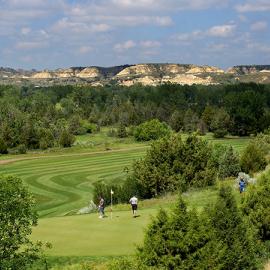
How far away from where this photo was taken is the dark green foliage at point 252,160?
5306cm

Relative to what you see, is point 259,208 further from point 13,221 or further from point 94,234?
point 13,221

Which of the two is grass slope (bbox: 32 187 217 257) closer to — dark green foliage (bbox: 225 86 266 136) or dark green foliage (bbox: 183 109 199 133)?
dark green foliage (bbox: 225 86 266 136)

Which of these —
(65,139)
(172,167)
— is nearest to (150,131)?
(65,139)

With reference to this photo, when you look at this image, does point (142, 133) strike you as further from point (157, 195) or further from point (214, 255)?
point (214, 255)

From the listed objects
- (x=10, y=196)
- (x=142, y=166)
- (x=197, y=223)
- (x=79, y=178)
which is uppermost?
(x=10, y=196)

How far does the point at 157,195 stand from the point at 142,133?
71.2 metres

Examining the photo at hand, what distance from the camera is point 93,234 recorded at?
25812 millimetres

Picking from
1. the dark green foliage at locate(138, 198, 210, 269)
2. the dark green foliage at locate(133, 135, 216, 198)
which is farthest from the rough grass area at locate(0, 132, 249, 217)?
the dark green foliage at locate(138, 198, 210, 269)

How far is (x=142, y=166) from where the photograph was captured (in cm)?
4681

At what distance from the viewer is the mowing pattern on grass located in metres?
52.6

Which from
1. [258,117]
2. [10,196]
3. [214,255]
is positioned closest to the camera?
[10,196]

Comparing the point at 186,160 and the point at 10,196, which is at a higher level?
the point at 10,196

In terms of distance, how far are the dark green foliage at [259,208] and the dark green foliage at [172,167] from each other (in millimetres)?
21297

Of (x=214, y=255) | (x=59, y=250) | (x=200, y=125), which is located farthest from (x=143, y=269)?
(x=200, y=125)
